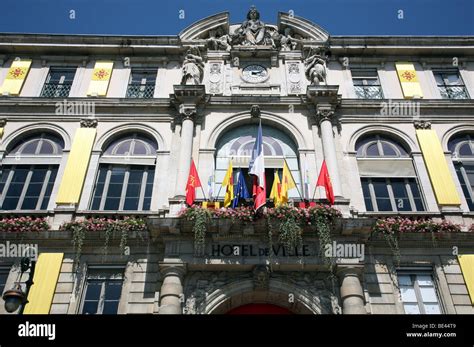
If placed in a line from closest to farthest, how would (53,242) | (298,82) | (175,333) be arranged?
(175,333) < (53,242) < (298,82)

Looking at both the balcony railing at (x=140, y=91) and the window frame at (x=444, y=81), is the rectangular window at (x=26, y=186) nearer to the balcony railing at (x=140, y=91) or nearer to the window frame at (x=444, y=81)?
the balcony railing at (x=140, y=91)

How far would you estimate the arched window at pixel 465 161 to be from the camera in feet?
52.5

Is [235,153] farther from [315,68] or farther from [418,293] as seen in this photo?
[418,293]

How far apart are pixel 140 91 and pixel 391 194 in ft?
36.6

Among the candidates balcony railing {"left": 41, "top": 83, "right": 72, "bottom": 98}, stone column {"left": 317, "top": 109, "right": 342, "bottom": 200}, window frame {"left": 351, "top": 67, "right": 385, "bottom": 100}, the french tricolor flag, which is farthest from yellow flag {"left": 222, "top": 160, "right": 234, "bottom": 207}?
balcony railing {"left": 41, "top": 83, "right": 72, "bottom": 98}

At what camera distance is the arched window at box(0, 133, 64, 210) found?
15508 mm

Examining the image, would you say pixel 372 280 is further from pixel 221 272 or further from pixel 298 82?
pixel 298 82

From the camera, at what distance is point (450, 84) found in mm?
19641

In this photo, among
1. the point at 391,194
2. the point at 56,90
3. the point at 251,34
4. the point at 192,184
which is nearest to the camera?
the point at 192,184

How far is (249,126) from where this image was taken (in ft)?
59.2

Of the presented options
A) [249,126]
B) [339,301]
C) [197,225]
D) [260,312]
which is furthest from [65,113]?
[339,301]

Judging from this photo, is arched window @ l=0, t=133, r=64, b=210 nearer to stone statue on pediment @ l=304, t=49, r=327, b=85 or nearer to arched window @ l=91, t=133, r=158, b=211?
arched window @ l=91, t=133, r=158, b=211

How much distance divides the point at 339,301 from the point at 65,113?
12.6 meters

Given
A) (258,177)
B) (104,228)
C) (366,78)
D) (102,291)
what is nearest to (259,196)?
(258,177)
